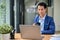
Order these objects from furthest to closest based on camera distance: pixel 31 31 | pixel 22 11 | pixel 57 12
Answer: pixel 57 12, pixel 22 11, pixel 31 31

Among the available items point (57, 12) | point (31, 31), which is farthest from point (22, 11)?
point (31, 31)

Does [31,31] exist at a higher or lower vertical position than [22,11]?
lower

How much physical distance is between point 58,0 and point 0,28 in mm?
4161

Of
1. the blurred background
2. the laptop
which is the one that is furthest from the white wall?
the laptop

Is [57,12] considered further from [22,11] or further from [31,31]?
[31,31]

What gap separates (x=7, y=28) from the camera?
2.24 meters

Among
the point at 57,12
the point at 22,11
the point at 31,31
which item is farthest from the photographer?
the point at 57,12

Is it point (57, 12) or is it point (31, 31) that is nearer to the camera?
point (31, 31)

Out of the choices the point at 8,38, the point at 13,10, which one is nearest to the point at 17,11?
the point at 13,10

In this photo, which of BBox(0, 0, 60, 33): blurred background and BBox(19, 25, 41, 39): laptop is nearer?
BBox(19, 25, 41, 39): laptop

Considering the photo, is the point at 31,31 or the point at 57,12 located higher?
the point at 57,12

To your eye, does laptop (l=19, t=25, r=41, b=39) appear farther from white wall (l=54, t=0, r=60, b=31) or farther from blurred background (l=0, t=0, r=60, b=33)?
white wall (l=54, t=0, r=60, b=31)

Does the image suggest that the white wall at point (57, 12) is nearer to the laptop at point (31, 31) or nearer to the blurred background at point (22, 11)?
the blurred background at point (22, 11)

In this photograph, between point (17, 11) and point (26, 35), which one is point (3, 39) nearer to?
point (26, 35)
